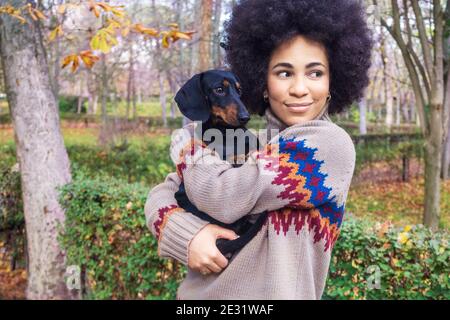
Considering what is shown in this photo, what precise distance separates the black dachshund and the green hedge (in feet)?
5.96

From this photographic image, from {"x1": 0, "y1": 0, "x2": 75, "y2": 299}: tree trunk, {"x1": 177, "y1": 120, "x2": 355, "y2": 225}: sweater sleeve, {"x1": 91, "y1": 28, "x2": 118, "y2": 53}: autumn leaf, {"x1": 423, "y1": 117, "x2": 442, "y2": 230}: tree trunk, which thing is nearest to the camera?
{"x1": 177, "y1": 120, "x2": 355, "y2": 225}: sweater sleeve

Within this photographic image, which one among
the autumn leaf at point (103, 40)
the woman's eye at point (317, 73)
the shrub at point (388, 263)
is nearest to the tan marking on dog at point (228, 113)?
the woman's eye at point (317, 73)

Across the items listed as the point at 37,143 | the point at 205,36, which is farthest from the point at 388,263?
the point at 205,36

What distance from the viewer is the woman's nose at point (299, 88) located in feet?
5.77

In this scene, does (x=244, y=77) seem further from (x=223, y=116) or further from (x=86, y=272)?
(x=86, y=272)

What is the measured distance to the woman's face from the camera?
178 centimetres

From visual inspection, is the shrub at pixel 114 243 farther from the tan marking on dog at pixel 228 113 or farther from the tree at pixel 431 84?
the tree at pixel 431 84

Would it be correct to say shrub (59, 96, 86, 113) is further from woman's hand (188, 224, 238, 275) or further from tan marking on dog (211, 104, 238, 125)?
woman's hand (188, 224, 238, 275)

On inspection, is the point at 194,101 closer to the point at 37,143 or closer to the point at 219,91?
the point at 219,91

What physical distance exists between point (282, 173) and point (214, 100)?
48 centimetres

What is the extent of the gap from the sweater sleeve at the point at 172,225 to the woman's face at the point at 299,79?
22.0 inches

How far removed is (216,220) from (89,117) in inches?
1382

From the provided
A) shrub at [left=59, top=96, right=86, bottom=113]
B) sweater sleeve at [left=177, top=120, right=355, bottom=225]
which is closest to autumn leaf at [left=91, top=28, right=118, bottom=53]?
sweater sleeve at [left=177, top=120, right=355, bottom=225]

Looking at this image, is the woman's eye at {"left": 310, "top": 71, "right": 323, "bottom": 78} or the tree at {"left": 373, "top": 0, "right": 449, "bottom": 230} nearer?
the woman's eye at {"left": 310, "top": 71, "right": 323, "bottom": 78}
